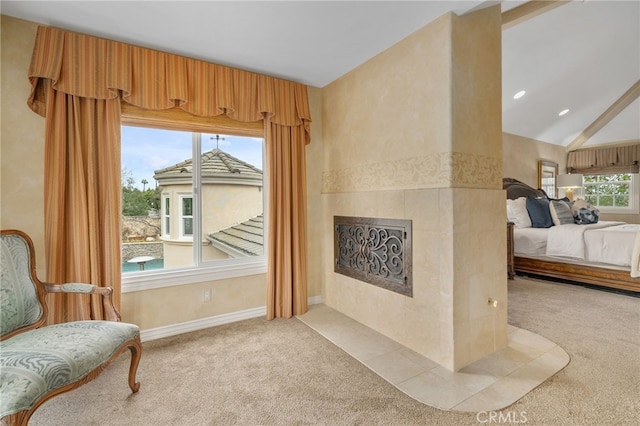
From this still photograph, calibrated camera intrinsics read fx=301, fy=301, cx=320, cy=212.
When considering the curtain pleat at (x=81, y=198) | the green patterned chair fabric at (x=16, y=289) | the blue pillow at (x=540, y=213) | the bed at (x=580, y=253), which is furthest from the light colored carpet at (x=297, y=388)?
the blue pillow at (x=540, y=213)

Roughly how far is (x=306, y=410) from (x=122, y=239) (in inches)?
78.9

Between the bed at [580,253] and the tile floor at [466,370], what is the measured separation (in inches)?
79.2

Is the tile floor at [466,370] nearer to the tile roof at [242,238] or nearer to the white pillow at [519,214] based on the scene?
the tile roof at [242,238]

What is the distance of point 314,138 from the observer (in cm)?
328

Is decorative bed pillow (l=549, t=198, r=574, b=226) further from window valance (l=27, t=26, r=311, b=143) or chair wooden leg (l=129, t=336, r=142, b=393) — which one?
chair wooden leg (l=129, t=336, r=142, b=393)

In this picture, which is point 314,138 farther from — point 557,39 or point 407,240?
point 557,39

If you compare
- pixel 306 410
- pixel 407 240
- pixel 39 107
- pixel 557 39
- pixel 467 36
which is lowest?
pixel 306 410

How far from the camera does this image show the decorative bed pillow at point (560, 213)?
445 cm

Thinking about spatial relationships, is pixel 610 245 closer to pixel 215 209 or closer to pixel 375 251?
pixel 375 251

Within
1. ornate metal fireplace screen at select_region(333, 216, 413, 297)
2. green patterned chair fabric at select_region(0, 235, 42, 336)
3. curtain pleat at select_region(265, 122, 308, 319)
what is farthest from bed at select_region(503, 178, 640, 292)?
green patterned chair fabric at select_region(0, 235, 42, 336)

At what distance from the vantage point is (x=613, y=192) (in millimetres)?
7043

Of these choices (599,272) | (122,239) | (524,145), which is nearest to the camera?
(122,239)

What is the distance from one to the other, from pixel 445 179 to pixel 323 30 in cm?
141

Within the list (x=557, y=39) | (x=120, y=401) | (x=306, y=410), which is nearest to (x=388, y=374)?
Result: (x=306, y=410)
